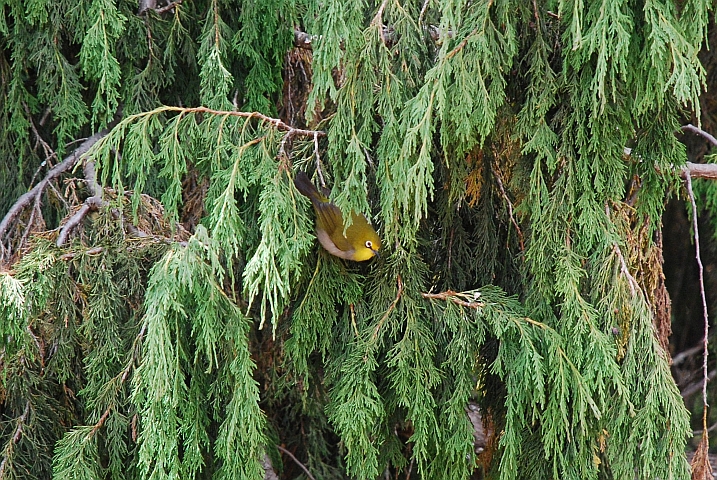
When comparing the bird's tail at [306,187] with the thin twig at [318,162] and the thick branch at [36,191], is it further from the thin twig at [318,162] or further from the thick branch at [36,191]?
the thick branch at [36,191]

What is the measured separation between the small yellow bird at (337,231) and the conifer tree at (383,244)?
0.05m

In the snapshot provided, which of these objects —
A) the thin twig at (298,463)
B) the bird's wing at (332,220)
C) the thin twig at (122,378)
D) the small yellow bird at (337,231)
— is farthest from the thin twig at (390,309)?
the thin twig at (298,463)

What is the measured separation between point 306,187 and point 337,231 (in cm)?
21

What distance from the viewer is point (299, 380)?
4.40 meters

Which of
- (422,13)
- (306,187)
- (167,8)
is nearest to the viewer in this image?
(422,13)

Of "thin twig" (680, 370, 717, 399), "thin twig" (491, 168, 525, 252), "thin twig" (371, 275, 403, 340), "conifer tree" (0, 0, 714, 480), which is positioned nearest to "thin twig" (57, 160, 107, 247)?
"conifer tree" (0, 0, 714, 480)

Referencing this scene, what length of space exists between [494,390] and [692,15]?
1.68 m

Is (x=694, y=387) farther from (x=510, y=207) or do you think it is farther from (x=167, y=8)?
(x=167, y=8)

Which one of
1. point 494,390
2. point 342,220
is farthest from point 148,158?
point 494,390

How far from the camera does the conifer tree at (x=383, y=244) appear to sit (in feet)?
8.49

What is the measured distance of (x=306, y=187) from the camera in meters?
2.93

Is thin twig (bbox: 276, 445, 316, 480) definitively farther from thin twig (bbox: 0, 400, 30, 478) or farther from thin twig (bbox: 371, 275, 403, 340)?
thin twig (bbox: 371, 275, 403, 340)

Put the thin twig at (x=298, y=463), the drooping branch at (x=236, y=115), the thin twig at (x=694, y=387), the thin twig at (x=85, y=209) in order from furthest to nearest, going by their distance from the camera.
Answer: the thin twig at (x=694, y=387) < the thin twig at (x=298, y=463) < the thin twig at (x=85, y=209) < the drooping branch at (x=236, y=115)

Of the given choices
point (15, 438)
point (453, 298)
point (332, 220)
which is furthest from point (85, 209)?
point (453, 298)
